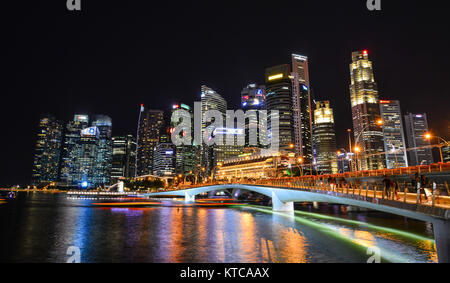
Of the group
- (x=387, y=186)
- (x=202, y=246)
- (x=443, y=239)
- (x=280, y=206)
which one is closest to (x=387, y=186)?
(x=387, y=186)

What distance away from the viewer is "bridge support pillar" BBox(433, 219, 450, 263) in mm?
13602

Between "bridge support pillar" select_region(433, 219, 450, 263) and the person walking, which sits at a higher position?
the person walking

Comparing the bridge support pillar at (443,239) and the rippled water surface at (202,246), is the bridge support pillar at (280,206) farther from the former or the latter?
the bridge support pillar at (443,239)

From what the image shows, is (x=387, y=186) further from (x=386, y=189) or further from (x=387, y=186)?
(x=386, y=189)

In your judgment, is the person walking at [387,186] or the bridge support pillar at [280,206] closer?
the person walking at [387,186]

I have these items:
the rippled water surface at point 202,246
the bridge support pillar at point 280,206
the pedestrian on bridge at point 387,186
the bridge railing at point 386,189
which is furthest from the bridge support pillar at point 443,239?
the bridge support pillar at point 280,206

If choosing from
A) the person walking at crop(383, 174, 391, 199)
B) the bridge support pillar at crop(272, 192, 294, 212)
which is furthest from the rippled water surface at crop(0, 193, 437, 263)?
the bridge support pillar at crop(272, 192, 294, 212)

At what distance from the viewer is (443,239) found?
45.5 feet

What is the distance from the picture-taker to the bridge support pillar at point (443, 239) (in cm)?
1360

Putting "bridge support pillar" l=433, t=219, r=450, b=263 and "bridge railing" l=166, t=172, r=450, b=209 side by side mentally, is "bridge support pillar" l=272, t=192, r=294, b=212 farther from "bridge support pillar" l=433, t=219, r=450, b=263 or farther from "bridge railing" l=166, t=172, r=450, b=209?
"bridge support pillar" l=433, t=219, r=450, b=263
